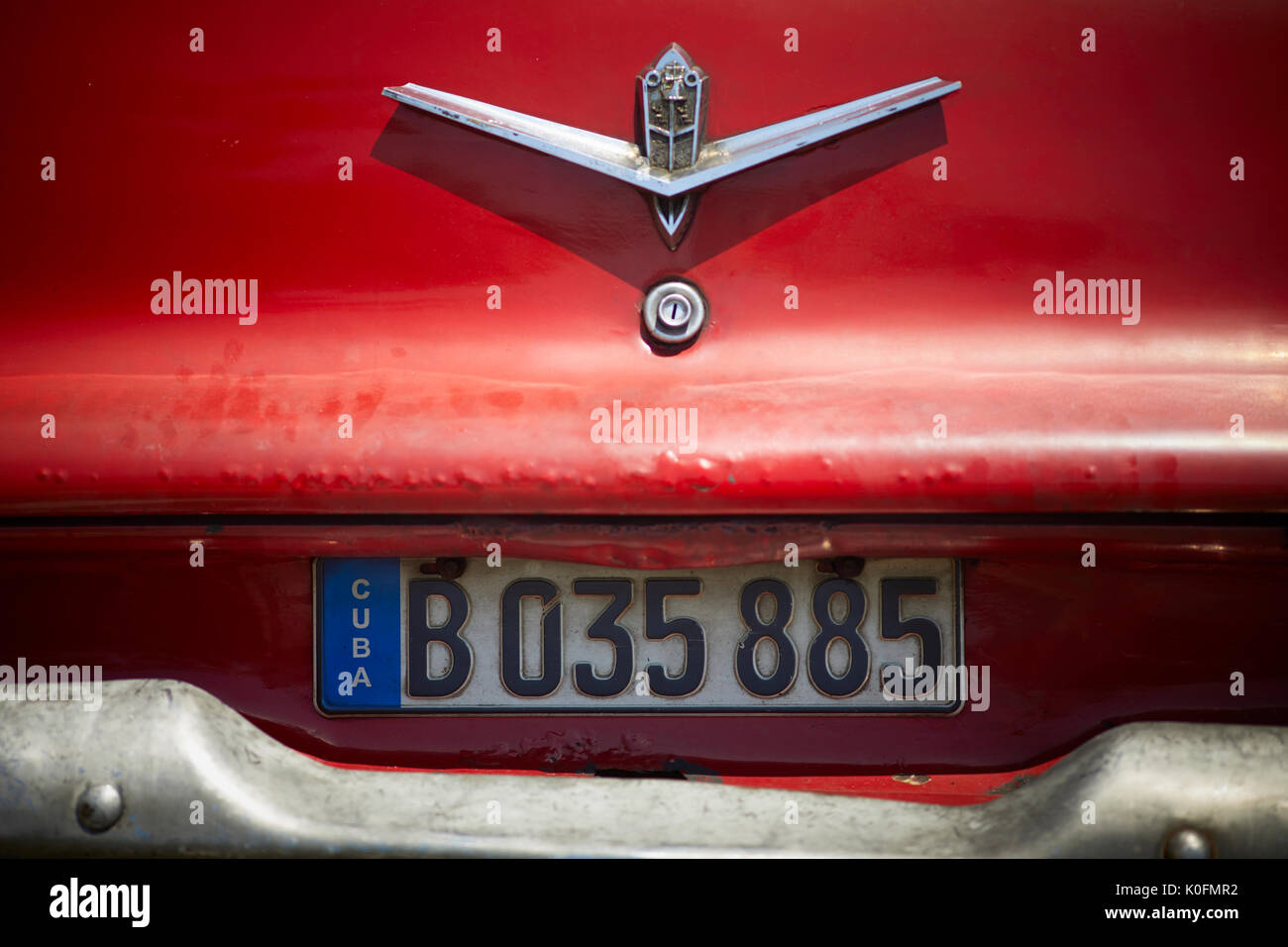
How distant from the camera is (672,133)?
1186mm

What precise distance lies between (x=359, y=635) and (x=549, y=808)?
342 millimetres

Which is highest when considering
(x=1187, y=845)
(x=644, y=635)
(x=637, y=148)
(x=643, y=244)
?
(x=637, y=148)

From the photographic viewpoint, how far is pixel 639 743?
1229 millimetres

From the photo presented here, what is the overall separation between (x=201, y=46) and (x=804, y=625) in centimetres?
112

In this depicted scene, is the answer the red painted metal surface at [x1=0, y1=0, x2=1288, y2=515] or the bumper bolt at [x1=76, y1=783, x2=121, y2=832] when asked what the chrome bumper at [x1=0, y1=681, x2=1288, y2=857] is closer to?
the bumper bolt at [x1=76, y1=783, x2=121, y2=832]

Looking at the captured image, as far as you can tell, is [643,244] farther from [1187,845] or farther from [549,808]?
[1187,845]

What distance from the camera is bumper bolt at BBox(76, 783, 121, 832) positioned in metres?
1.05

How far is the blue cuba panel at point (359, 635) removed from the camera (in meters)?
1.19

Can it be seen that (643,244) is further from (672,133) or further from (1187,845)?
(1187,845)

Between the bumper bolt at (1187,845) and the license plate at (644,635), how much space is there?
29 cm

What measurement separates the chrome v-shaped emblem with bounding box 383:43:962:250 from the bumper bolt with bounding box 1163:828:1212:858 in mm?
926

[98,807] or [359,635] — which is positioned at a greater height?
[359,635]

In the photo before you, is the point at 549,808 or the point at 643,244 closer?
the point at 549,808

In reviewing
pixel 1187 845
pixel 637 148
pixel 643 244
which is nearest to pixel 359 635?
pixel 643 244
